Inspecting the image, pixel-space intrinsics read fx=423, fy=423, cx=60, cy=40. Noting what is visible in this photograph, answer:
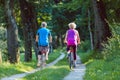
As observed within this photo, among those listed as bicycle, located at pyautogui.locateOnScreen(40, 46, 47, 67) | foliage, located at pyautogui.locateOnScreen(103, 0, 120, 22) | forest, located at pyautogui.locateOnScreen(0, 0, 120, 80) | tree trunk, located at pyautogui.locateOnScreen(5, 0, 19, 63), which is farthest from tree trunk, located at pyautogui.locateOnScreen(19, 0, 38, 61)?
bicycle, located at pyautogui.locateOnScreen(40, 46, 47, 67)

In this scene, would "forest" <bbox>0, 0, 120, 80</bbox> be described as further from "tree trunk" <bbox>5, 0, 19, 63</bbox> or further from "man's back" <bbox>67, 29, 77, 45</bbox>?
"man's back" <bbox>67, 29, 77, 45</bbox>

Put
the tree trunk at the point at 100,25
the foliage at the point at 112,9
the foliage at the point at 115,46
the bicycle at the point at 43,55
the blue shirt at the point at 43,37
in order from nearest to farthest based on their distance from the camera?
the foliage at the point at 115,46
the blue shirt at the point at 43,37
the bicycle at the point at 43,55
the tree trunk at the point at 100,25
the foliage at the point at 112,9

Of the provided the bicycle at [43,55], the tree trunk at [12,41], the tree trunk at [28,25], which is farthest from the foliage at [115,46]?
the tree trunk at [28,25]

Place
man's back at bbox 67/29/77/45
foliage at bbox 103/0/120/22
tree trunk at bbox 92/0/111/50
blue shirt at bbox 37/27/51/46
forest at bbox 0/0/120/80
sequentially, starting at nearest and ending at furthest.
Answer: forest at bbox 0/0/120/80 → blue shirt at bbox 37/27/51/46 → man's back at bbox 67/29/77/45 → tree trunk at bbox 92/0/111/50 → foliage at bbox 103/0/120/22

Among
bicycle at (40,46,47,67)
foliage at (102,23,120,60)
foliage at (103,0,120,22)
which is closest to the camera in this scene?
foliage at (102,23,120,60)

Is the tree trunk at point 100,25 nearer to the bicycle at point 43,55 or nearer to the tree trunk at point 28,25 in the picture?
the tree trunk at point 28,25

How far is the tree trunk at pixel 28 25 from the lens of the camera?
97.8ft

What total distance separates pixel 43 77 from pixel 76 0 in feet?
49.2

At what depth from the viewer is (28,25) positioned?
3034 cm

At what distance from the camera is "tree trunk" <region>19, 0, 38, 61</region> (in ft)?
97.8

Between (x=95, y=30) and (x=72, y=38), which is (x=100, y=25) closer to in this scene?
(x=95, y=30)

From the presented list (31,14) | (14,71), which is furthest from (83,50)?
(14,71)

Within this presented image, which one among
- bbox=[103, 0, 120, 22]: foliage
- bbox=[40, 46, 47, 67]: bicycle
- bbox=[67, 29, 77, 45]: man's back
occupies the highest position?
bbox=[103, 0, 120, 22]: foliage

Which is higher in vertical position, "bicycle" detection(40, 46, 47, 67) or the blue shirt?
the blue shirt
